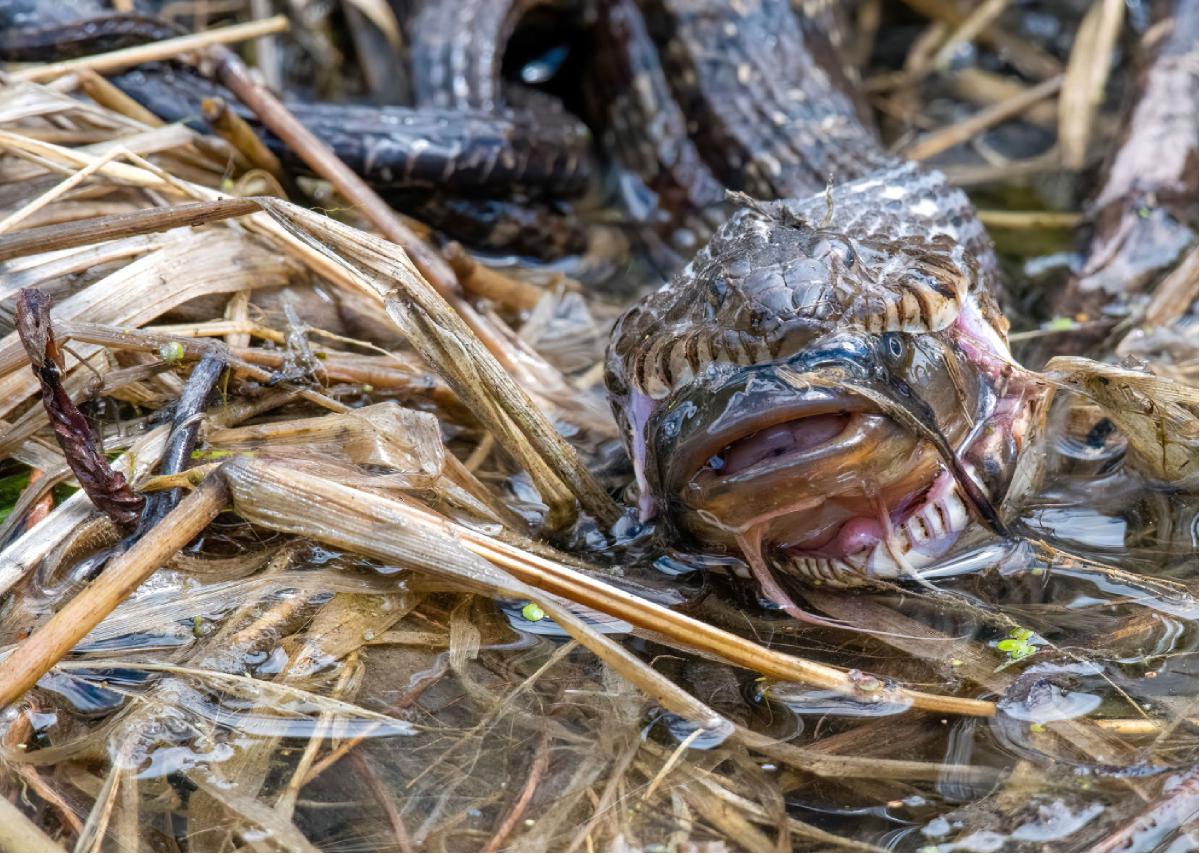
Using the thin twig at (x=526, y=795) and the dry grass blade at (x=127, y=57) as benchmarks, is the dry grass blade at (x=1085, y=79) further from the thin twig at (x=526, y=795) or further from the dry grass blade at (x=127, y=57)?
the thin twig at (x=526, y=795)

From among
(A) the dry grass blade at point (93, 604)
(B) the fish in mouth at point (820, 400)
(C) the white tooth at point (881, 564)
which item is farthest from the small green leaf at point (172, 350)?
(C) the white tooth at point (881, 564)

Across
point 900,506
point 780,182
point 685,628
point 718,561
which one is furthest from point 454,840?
point 780,182

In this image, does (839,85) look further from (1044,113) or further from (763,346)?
(763,346)

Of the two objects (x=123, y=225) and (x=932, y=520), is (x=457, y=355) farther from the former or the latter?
(x=932, y=520)

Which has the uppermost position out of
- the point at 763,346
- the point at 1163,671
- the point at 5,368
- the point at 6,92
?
the point at 6,92

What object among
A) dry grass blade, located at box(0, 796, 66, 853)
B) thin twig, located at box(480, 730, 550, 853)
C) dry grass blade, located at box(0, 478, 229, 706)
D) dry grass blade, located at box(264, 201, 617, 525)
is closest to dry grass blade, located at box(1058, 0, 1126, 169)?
dry grass blade, located at box(264, 201, 617, 525)

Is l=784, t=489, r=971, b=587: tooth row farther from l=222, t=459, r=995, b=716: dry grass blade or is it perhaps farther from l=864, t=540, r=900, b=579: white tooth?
l=222, t=459, r=995, b=716: dry grass blade
